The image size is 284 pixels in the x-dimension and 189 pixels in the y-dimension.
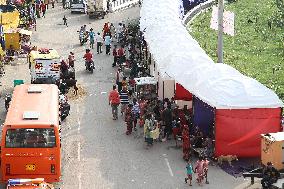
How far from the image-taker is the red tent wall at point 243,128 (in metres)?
24.3

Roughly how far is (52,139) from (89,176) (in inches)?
94.2

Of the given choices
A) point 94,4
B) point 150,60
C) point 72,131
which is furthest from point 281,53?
point 72,131

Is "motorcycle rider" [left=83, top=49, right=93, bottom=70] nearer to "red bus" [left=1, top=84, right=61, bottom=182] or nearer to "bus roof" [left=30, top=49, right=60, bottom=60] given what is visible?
"bus roof" [left=30, top=49, right=60, bottom=60]

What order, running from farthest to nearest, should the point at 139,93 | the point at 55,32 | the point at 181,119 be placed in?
1. the point at 55,32
2. the point at 139,93
3. the point at 181,119

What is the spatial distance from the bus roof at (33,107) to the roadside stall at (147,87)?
582 centimetres

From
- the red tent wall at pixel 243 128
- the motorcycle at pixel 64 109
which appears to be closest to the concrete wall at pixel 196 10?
the motorcycle at pixel 64 109

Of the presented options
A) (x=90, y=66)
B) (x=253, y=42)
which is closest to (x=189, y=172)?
(x=90, y=66)

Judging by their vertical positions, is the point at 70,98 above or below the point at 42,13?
below

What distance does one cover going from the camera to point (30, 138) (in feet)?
73.1

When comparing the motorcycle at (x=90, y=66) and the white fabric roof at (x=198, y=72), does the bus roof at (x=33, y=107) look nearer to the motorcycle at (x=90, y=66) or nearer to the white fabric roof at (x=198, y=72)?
the white fabric roof at (x=198, y=72)

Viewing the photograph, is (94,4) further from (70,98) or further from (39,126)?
(39,126)

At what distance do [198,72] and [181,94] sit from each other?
7.46 feet

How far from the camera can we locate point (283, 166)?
23.0m

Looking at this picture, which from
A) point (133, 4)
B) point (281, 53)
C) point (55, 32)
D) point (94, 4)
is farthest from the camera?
point (133, 4)
